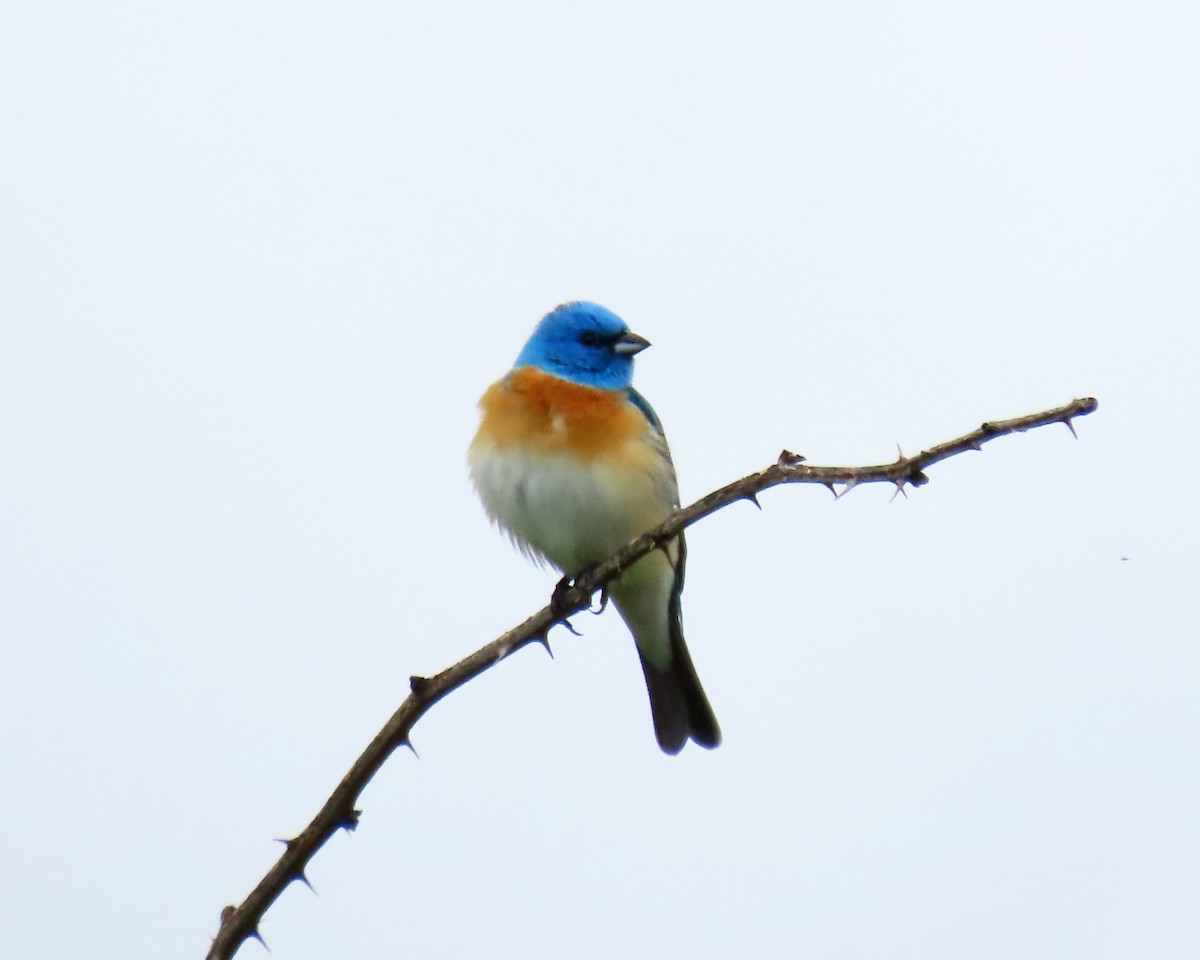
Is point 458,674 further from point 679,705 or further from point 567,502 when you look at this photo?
point 679,705

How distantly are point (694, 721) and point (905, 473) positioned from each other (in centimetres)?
604

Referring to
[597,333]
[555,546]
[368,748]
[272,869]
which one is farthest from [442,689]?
[597,333]

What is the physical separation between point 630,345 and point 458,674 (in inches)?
200

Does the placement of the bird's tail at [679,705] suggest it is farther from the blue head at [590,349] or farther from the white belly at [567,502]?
the blue head at [590,349]

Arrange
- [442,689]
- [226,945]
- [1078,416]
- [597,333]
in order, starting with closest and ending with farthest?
[226,945] → [1078,416] → [442,689] → [597,333]

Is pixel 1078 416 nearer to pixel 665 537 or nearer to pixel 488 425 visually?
pixel 665 537

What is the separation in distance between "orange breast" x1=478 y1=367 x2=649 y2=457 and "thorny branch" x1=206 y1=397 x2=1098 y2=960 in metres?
3.85

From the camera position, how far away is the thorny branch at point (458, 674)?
12.9 feet

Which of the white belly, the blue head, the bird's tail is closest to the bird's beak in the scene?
the blue head

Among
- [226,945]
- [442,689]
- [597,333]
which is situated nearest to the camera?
[226,945]

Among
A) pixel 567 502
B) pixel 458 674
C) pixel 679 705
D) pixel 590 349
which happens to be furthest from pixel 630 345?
pixel 458 674

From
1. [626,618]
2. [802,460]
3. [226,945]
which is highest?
[626,618]

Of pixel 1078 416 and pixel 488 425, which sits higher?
pixel 488 425

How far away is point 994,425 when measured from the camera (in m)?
4.18
